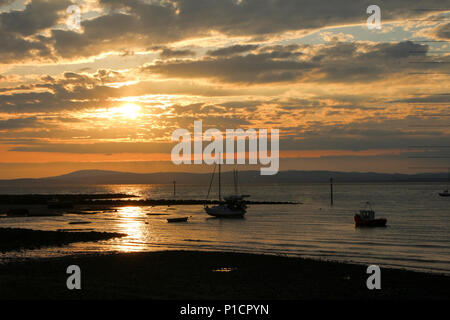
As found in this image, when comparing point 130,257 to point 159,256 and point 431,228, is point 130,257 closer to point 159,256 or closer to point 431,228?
point 159,256

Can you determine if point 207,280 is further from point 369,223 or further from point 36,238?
point 369,223

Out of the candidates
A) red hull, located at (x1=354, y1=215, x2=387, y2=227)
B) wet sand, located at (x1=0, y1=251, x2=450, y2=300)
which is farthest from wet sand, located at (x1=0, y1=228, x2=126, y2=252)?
red hull, located at (x1=354, y1=215, x2=387, y2=227)

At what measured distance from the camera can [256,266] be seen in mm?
29469

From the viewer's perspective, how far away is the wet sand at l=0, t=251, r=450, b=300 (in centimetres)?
2045

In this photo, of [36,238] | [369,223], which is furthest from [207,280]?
[369,223]

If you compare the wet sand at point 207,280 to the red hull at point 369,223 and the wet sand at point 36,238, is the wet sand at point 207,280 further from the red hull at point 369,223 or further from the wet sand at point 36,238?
the red hull at point 369,223

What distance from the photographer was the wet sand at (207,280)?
20.5 m

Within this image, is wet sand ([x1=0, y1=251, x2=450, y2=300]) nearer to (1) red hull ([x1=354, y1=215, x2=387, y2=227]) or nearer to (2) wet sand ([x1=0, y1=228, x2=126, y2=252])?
(2) wet sand ([x1=0, y1=228, x2=126, y2=252])

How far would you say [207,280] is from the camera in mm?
24234

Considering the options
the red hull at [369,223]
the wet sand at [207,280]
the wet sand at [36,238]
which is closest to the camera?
the wet sand at [207,280]

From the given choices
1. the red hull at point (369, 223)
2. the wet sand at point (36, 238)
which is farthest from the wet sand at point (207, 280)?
the red hull at point (369, 223)

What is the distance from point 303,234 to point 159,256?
93.6 feet
